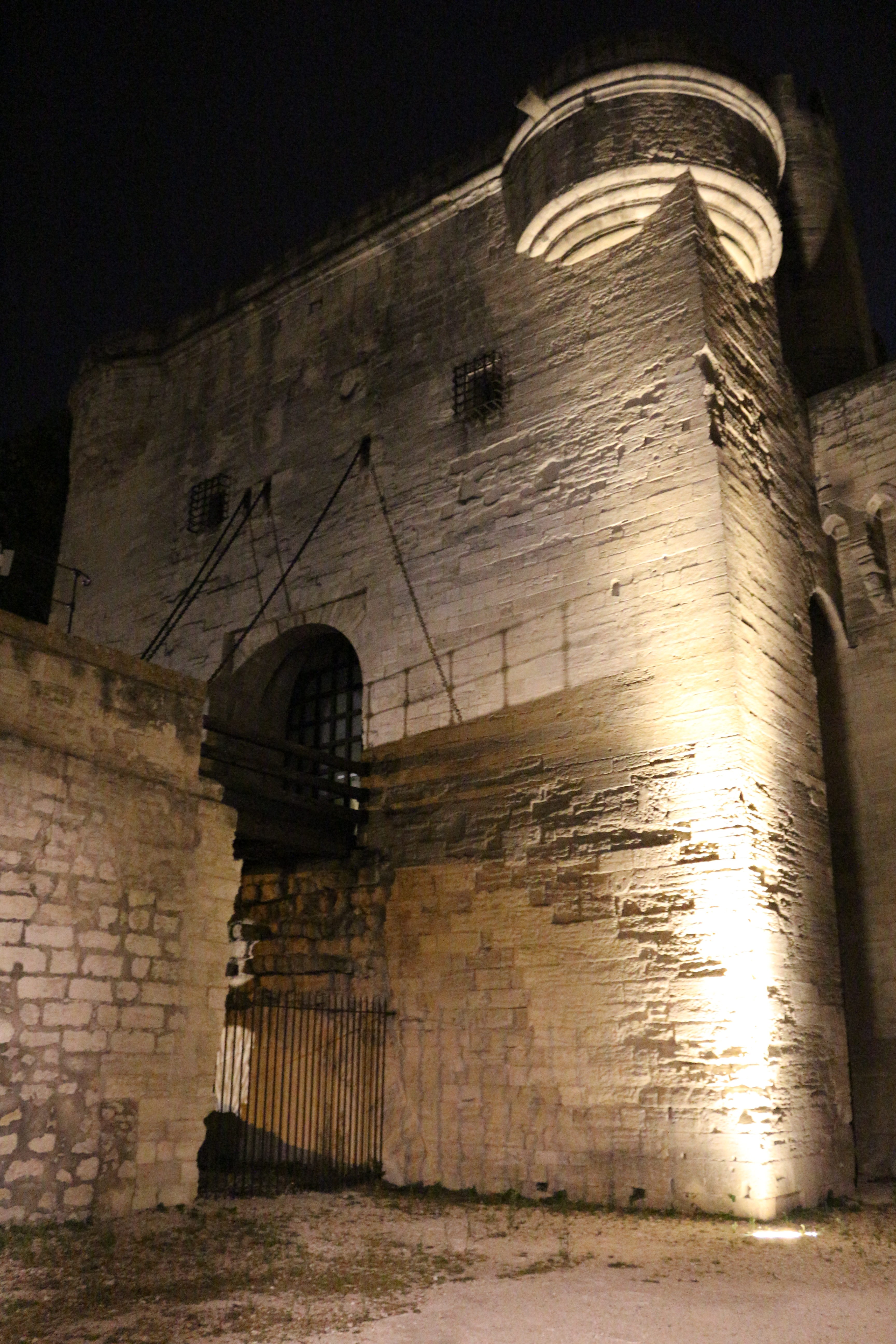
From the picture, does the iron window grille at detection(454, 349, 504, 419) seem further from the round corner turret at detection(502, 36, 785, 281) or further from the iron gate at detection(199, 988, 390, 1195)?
the iron gate at detection(199, 988, 390, 1195)

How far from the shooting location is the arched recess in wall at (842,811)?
9188mm

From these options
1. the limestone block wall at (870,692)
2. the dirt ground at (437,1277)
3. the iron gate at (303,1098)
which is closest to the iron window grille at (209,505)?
the iron gate at (303,1098)

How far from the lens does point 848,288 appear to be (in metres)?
12.8

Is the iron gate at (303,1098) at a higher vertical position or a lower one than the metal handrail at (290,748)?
lower

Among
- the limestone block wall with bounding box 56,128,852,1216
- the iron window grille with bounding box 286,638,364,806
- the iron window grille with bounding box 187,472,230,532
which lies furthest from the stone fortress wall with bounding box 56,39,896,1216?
the iron window grille with bounding box 187,472,230,532

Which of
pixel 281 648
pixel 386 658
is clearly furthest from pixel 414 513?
pixel 281 648

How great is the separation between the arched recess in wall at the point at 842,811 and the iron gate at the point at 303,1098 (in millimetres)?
4009

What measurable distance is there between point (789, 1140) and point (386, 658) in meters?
5.30

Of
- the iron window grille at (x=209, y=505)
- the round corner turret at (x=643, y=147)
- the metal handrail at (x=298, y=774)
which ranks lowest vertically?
the metal handrail at (x=298, y=774)

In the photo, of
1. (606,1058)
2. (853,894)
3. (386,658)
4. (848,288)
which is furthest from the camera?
(848,288)

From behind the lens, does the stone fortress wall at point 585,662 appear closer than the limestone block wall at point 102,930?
No

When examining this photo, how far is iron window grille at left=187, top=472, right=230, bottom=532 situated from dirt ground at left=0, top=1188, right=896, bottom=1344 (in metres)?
7.64

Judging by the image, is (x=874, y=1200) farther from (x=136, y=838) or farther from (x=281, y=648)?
(x=281, y=648)

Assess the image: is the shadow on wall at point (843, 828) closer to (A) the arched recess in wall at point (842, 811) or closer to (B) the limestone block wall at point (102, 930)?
(A) the arched recess in wall at point (842, 811)
